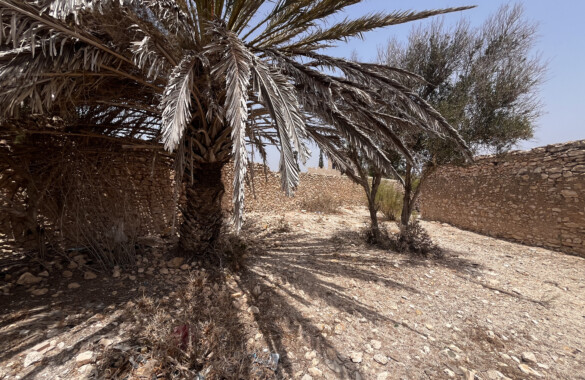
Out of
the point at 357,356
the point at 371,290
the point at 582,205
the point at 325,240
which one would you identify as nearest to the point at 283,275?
the point at 371,290

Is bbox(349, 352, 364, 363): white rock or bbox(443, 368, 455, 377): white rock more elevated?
bbox(349, 352, 364, 363): white rock

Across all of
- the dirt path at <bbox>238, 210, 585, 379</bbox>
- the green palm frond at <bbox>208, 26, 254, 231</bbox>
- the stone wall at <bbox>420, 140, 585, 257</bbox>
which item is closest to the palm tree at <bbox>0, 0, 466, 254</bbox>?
the green palm frond at <bbox>208, 26, 254, 231</bbox>

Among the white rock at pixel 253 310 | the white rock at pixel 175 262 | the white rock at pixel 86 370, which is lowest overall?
the white rock at pixel 253 310

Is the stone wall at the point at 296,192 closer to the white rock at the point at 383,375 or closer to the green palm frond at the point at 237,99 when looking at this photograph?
the green palm frond at the point at 237,99

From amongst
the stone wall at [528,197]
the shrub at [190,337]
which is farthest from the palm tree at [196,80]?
the stone wall at [528,197]

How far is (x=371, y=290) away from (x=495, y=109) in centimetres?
472

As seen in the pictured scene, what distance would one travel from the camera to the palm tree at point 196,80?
1672mm

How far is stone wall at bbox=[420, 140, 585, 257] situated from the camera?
188 inches

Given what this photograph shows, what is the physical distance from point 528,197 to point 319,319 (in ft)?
20.5

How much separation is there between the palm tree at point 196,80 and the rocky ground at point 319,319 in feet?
3.17

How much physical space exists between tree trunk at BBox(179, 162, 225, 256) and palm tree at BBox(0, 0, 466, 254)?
0.5 inches

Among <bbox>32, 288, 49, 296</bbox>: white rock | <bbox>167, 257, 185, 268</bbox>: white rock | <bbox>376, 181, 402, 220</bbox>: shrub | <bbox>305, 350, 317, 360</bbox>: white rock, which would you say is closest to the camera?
<bbox>305, 350, 317, 360</bbox>: white rock

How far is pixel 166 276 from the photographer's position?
103 inches

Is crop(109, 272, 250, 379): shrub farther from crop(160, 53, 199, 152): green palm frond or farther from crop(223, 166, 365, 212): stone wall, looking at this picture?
crop(223, 166, 365, 212): stone wall
